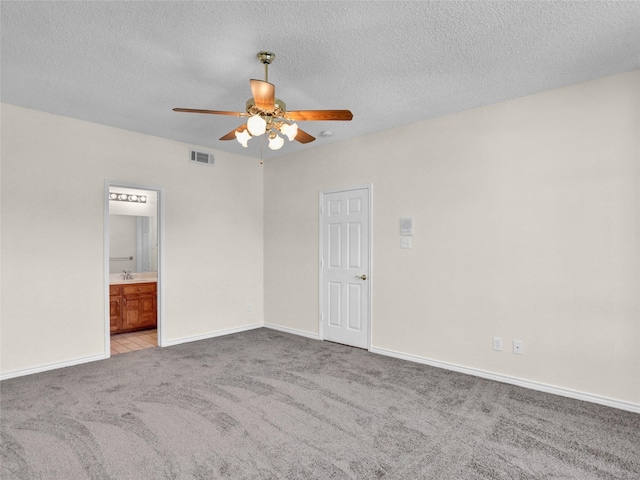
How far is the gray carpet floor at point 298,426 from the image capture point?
2207 millimetres

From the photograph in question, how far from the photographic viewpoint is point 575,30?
2.40m

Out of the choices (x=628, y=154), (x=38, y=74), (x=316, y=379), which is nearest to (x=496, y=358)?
(x=316, y=379)

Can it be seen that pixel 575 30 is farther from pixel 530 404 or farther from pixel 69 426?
pixel 69 426

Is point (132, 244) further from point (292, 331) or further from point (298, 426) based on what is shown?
point (298, 426)

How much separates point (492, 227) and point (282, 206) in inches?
122

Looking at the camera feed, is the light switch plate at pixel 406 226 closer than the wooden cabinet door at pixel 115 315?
Yes

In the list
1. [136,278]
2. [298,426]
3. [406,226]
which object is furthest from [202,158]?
[298,426]

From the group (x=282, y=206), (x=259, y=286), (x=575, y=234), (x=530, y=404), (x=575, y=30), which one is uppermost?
(x=575, y=30)

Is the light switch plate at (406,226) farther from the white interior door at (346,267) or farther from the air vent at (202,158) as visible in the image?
the air vent at (202,158)

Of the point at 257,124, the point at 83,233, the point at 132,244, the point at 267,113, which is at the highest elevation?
the point at 267,113

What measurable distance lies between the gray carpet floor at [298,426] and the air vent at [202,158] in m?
2.75

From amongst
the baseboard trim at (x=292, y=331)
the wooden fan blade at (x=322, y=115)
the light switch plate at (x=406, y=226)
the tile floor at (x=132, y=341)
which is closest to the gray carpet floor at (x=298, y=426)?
the tile floor at (x=132, y=341)

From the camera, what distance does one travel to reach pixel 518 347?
347 cm

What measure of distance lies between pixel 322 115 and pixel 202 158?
317 centimetres
